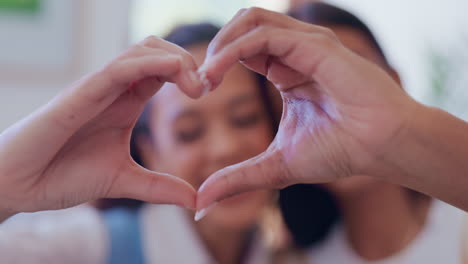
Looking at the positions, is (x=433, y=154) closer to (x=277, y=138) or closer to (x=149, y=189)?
(x=277, y=138)

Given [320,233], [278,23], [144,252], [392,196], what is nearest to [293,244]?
[320,233]

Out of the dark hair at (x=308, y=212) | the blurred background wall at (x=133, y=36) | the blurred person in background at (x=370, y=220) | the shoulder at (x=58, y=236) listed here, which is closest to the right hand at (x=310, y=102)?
the shoulder at (x=58, y=236)

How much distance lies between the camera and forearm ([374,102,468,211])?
1.84 ft

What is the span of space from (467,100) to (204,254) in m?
1.18

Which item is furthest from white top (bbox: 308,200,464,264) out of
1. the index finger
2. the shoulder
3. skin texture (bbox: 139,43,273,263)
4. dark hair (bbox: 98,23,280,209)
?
the index finger

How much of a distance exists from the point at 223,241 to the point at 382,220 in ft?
1.70

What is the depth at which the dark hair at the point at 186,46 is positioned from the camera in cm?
130

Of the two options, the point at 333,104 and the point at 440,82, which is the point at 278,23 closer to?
the point at 333,104

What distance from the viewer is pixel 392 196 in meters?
1.41

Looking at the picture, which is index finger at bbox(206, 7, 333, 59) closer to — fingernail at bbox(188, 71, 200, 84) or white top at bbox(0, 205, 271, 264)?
fingernail at bbox(188, 71, 200, 84)

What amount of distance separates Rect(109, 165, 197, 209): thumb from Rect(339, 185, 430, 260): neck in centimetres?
88

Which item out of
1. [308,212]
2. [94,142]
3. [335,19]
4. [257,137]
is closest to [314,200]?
[308,212]

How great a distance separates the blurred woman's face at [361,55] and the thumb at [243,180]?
75 cm

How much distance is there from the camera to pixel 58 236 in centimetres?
119
